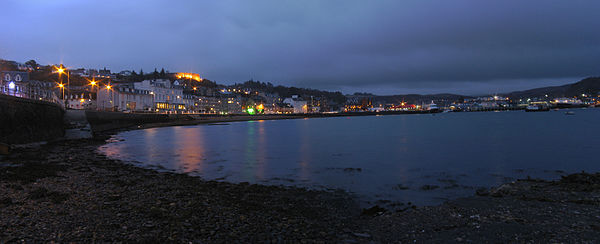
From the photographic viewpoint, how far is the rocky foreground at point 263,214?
24.6ft

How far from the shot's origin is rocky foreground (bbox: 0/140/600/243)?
24.6 feet

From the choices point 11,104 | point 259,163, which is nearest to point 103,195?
point 259,163

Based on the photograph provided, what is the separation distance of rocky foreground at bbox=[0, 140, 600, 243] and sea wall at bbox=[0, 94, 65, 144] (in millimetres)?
14337

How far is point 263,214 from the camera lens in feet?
31.3

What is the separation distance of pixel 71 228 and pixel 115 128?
57.8 meters

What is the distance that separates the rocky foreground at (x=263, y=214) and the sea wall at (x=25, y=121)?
14.3 meters

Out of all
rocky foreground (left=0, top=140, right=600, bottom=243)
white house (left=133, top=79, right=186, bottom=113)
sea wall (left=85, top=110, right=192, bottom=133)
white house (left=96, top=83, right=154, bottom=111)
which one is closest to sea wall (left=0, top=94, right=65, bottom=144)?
rocky foreground (left=0, top=140, right=600, bottom=243)

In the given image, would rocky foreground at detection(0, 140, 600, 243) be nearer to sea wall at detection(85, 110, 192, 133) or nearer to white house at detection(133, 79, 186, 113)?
sea wall at detection(85, 110, 192, 133)

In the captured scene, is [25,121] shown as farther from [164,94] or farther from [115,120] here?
[164,94]

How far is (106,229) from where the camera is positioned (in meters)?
7.58

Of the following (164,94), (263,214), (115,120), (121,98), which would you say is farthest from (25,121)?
(164,94)

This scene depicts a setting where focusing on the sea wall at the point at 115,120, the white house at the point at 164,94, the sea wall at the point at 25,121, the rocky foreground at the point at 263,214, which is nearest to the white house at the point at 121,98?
the white house at the point at 164,94

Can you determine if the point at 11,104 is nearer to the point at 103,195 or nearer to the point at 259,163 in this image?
the point at 259,163

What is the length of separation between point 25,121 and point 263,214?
28.5 meters
